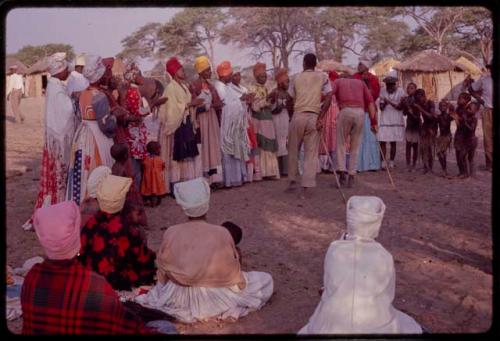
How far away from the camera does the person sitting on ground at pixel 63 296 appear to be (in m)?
3.31

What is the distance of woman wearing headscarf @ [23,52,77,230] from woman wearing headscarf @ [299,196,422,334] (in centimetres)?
376

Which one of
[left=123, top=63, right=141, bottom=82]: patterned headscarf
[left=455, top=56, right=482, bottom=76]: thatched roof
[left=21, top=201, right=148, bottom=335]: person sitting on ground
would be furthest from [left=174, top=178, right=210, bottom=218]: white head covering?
[left=455, top=56, right=482, bottom=76]: thatched roof

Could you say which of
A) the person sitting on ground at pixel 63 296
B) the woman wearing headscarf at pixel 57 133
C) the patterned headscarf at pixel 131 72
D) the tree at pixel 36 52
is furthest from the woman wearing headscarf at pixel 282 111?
the tree at pixel 36 52

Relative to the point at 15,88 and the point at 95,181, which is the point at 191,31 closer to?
the point at 15,88

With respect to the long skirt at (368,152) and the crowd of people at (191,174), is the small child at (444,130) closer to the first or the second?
the crowd of people at (191,174)

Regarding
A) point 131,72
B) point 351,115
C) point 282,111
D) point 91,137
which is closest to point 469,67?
point 282,111

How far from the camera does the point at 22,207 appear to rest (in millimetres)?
8031

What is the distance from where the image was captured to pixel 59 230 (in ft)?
11.1

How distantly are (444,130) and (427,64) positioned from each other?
18.1 metres

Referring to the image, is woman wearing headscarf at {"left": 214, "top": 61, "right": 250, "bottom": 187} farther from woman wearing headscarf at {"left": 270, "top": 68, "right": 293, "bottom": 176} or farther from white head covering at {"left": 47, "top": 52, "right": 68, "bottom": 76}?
white head covering at {"left": 47, "top": 52, "right": 68, "bottom": 76}

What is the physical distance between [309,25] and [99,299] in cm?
3275

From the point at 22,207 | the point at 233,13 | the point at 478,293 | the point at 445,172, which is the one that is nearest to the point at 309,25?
the point at 233,13

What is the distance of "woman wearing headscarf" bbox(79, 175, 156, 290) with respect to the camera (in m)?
4.67
